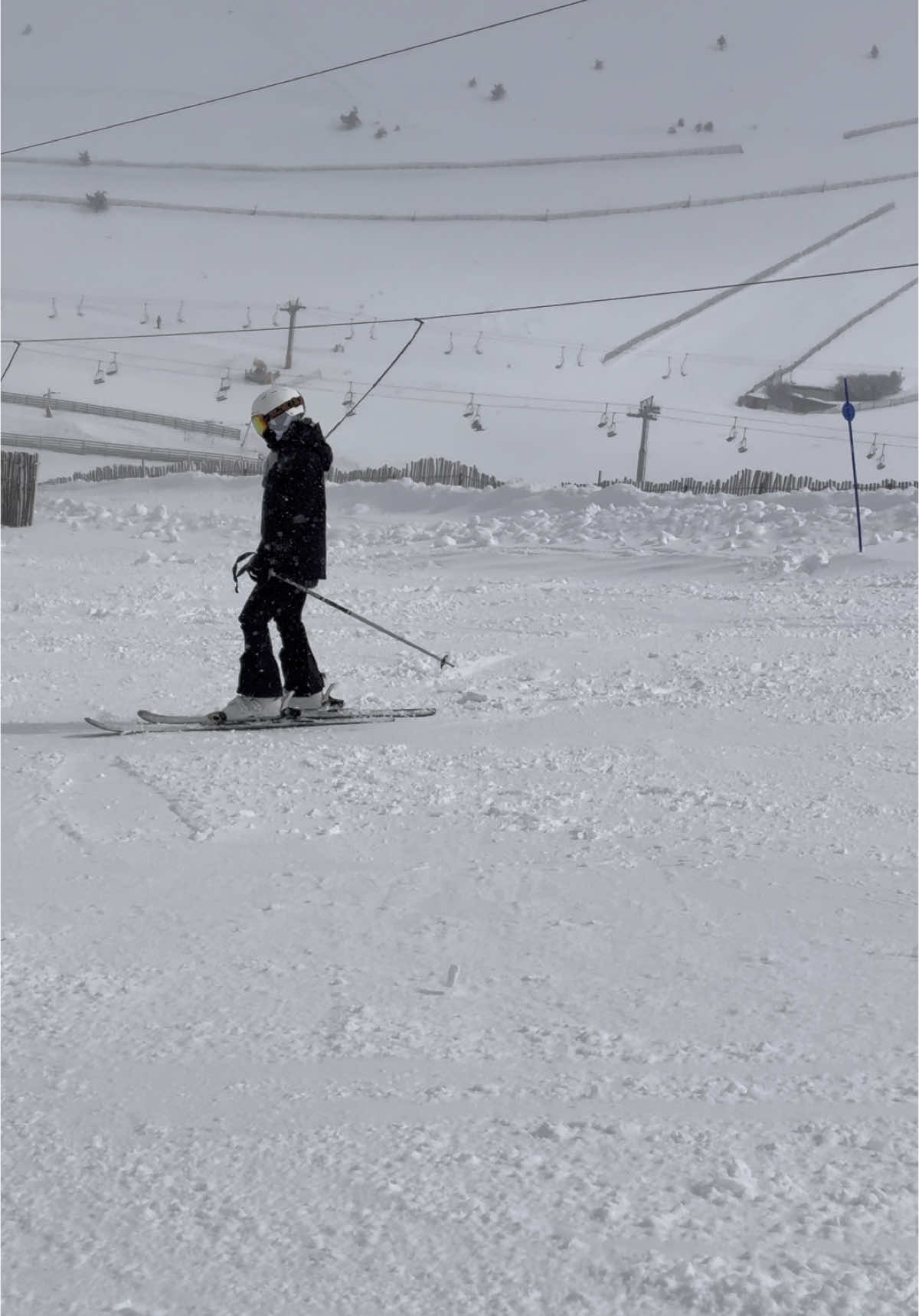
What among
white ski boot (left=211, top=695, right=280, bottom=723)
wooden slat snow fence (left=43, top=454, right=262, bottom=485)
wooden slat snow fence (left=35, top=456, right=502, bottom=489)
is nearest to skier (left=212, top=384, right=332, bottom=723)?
white ski boot (left=211, top=695, right=280, bottom=723)

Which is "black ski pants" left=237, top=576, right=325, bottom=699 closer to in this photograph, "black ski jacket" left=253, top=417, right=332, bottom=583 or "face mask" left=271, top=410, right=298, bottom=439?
"black ski jacket" left=253, top=417, right=332, bottom=583

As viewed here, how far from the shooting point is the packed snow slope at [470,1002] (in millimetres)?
1932

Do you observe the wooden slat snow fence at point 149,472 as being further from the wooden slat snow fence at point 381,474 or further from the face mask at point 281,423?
the face mask at point 281,423

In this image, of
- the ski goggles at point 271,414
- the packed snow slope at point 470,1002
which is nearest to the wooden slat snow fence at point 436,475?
the packed snow slope at point 470,1002

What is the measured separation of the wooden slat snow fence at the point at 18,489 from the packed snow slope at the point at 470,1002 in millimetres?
13891

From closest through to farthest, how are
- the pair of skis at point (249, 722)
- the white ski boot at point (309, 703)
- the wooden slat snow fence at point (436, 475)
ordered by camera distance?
the pair of skis at point (249, 722) → the white ski boot at point (309, 703) → the wooden slat snow fence at point (436, 475)

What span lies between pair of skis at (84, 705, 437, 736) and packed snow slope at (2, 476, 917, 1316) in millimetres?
150

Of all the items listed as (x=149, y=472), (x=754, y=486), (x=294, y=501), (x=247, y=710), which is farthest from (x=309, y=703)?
(x=149, y=472)

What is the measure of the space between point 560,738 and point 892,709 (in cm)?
184

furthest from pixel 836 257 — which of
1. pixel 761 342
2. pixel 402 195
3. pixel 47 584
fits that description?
pixel 47 584

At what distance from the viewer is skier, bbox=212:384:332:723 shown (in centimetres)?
627

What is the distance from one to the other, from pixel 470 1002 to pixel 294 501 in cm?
385

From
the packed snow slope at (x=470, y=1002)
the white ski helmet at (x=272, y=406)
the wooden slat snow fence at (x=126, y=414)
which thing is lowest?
the packed snow slope at (x=470, y=1002)

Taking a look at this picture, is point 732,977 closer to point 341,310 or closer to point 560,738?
point 560,738
